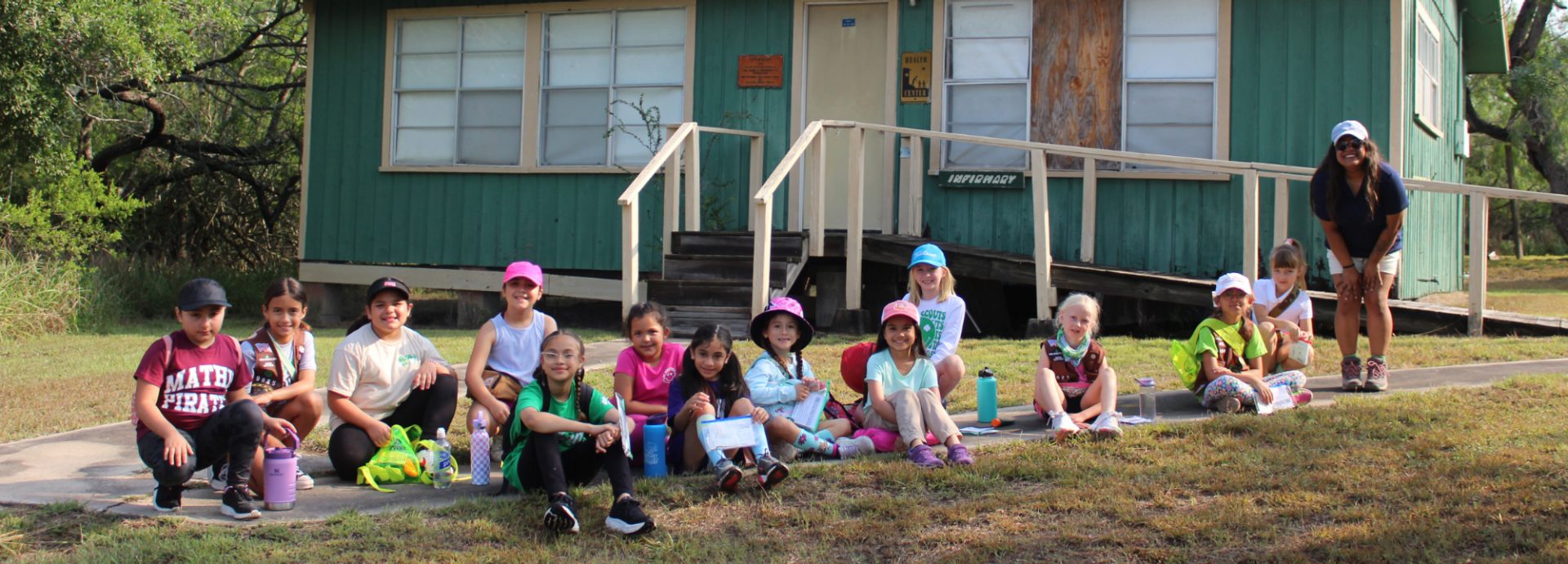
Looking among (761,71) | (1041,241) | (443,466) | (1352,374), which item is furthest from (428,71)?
(1352,374)

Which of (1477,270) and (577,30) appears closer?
(1477,270)

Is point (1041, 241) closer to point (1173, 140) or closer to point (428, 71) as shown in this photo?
point (1173, 140)

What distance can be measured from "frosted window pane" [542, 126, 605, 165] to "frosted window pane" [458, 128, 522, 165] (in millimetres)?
305

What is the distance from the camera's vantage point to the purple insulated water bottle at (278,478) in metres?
5.15

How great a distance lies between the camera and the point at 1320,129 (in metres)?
10.7

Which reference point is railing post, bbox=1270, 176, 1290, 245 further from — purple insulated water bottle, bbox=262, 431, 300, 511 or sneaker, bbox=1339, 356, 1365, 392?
purple insulated water bottle, bbox=262, 431, 300, 511

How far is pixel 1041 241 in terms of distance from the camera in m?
10.1

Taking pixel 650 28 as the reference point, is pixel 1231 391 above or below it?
below

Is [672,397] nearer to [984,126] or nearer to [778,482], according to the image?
[778,482]

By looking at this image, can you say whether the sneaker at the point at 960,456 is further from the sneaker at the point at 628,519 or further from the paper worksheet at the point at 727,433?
the sneaker at the point at 628,519

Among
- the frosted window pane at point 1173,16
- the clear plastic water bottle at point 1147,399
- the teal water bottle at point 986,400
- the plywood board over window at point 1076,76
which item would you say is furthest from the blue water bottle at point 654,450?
the frosted window pane at point 1173,16

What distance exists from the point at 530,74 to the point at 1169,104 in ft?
18.5

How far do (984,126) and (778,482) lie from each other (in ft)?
22.4

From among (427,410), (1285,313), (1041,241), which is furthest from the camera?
(1041,241)
